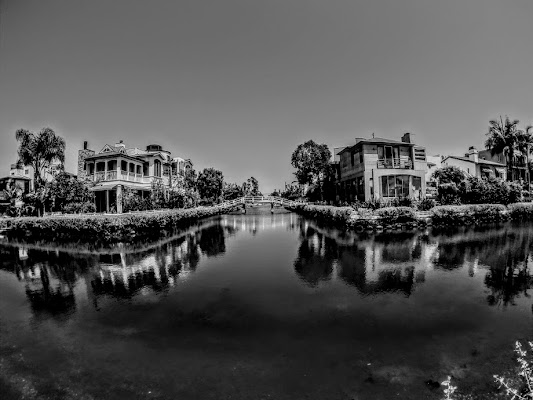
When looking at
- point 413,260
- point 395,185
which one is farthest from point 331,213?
point 413,260

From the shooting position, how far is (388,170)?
3441 centimetres

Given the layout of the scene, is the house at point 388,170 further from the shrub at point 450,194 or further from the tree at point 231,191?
the tree at point 231,191

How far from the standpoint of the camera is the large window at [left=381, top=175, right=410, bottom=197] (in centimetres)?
3488

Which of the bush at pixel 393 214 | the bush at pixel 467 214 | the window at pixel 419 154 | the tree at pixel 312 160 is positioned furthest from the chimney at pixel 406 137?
the tree at pixel 312 160

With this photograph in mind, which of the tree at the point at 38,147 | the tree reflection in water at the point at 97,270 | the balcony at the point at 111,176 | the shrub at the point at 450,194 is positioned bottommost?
the tree reflection in water at the point at 97,270

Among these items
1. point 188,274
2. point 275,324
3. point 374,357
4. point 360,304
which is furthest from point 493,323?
point 188,274

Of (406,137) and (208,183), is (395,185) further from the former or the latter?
(208,183)

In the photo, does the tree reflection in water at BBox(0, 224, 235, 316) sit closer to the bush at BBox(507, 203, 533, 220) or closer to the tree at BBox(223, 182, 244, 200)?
the bush at BBox(507, 203, 533, 220)

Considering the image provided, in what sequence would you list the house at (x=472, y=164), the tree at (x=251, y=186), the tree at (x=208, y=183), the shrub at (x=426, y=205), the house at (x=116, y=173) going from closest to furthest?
the shrub at (x=426, y=205)
the house at (x=116, y=173)
the house at (x=472, y=164)
the tree at (x=208, y=183)
the tree at (x=251, y=186)

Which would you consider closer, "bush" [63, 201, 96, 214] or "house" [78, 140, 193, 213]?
"bush" [63, 201, 96, 214]

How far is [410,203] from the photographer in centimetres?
2906

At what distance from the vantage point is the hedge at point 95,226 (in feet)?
70.9

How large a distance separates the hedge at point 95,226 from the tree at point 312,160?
34680 millimetres

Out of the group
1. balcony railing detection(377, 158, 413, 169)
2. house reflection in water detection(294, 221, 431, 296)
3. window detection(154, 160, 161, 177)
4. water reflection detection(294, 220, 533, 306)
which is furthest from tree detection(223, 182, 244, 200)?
house reflection in water detection(294, 221, 431, 296)
